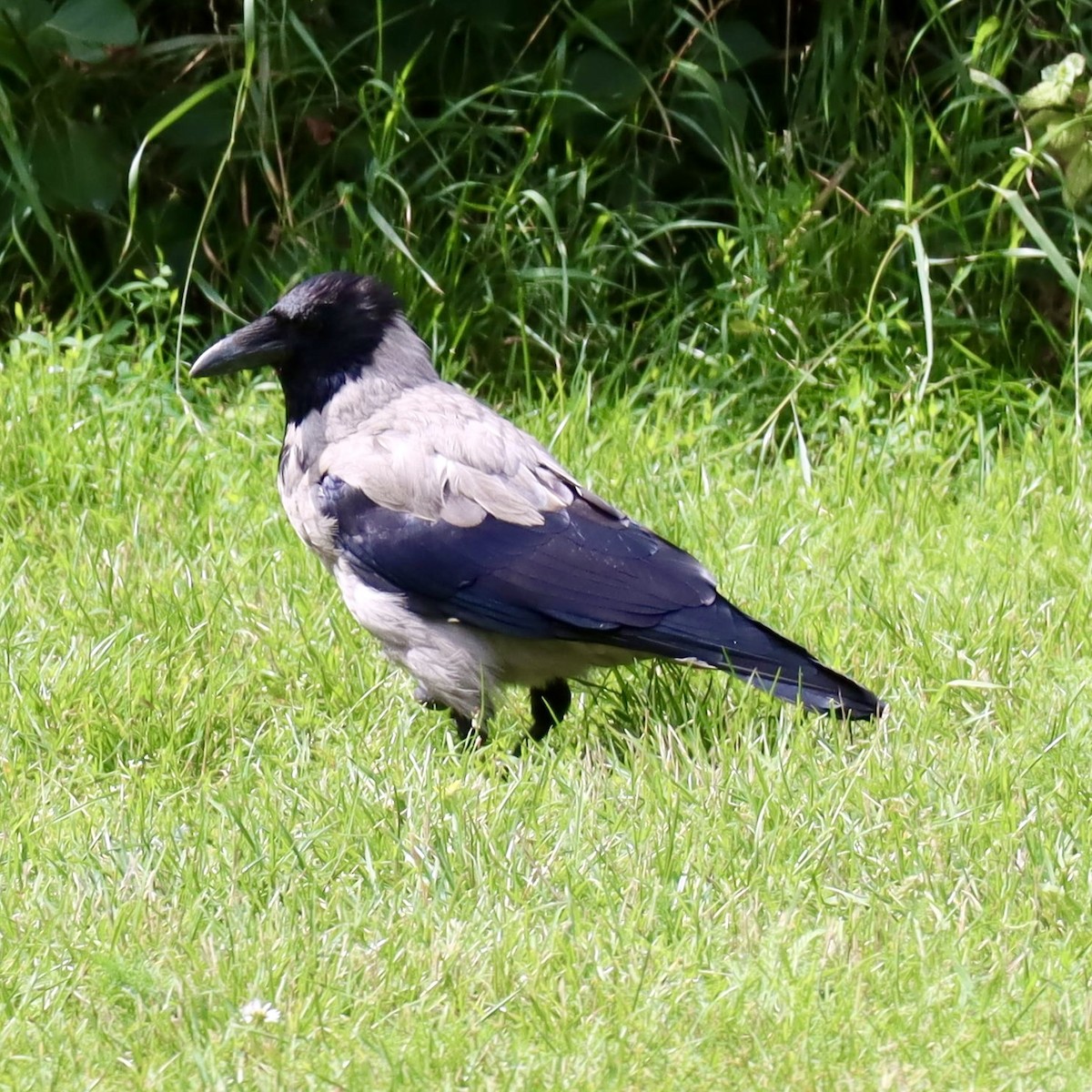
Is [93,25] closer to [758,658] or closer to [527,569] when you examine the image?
[527,569]

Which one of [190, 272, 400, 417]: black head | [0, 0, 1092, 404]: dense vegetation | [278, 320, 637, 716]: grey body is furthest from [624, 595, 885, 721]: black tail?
[0, 0, 1092, 404]: dense vegetation

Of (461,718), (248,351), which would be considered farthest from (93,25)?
(461,718)

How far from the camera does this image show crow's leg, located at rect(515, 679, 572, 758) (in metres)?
4.13

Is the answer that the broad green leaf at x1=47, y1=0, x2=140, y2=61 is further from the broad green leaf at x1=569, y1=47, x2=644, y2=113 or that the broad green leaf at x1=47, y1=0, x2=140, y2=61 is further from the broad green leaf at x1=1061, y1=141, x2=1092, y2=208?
the broad green leaf at x1=1061, y1=141, x2=1092, y2=208

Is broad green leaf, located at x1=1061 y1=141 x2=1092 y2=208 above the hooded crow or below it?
above

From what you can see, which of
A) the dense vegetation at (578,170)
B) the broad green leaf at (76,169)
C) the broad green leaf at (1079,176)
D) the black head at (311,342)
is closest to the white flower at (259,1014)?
the black head at (311,342)

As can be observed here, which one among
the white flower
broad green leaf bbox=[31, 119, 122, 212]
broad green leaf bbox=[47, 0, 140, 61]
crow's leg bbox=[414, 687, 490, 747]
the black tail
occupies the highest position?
broad green leaf bbox=[47, 0, 140, 61]

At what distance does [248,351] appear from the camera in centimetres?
428

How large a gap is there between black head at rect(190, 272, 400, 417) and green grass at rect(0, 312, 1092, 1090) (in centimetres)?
51

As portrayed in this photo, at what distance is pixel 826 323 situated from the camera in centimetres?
581

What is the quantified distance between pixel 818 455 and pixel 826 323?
46 cm

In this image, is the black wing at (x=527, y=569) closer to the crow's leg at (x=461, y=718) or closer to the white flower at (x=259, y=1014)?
the crow's leg at (x=461, y=718)

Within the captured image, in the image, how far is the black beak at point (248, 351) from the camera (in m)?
4.27

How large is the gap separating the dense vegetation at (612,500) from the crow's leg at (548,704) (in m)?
0.09
